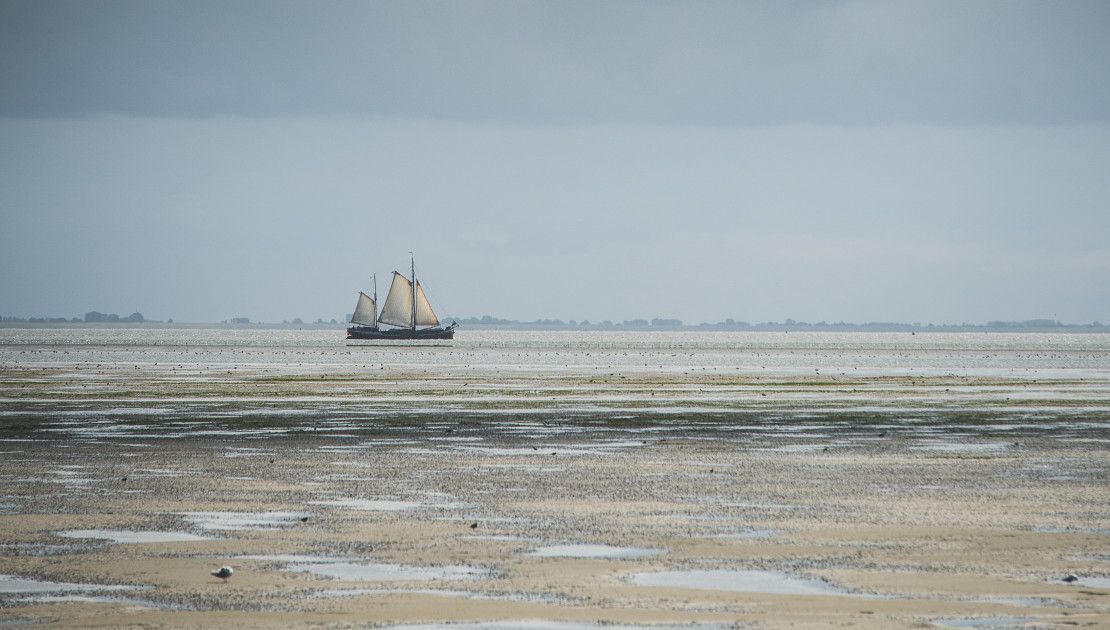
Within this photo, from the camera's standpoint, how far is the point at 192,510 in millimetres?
18328

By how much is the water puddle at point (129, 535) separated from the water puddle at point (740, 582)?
5348 millimetres

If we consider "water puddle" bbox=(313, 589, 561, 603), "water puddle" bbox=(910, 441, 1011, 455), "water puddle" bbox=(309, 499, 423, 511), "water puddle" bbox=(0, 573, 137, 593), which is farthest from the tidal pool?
"water puddle" bbox=(910, 441, 1011, 455)

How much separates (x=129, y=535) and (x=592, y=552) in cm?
521

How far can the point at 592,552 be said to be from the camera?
48.9 ft

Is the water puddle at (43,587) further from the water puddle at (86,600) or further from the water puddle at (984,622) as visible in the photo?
the water puddle at (984,622)

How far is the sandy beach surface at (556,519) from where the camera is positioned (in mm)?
12141

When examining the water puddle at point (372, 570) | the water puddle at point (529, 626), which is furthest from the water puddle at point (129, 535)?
the water puddle at point (529, 626)

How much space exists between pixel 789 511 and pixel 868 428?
1563 cm

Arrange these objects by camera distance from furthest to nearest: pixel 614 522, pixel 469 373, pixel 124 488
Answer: pixel 469 373 → pixel 124 488 → pixel 614 522

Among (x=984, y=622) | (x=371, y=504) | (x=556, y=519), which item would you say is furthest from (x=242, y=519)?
(x=984, y=622)

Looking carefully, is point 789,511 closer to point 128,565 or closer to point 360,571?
point 360,571

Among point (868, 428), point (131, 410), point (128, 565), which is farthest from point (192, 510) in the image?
point (131, 410)

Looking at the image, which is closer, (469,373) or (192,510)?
(192,510)

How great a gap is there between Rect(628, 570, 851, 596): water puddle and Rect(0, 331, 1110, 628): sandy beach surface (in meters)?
0.04
